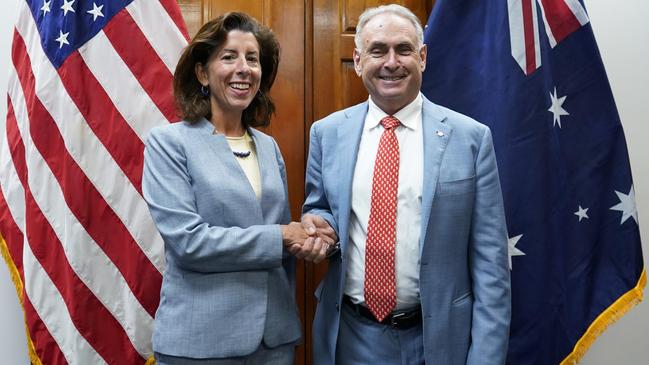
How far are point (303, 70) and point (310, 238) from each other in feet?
3.20

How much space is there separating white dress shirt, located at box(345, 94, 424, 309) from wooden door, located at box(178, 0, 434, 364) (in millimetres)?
669

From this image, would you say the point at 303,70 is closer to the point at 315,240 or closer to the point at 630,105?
the point at 315,240

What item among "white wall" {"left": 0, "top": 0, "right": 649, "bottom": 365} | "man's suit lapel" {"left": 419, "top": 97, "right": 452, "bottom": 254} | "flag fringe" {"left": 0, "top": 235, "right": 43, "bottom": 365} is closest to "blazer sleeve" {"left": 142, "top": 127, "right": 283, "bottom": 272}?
"man's suit lapel" {"left": 419, "top": 97, "right": 452, "bottom": 254}

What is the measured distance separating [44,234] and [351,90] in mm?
1276

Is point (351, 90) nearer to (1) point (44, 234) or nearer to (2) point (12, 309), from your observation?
(1) point (44, 234)

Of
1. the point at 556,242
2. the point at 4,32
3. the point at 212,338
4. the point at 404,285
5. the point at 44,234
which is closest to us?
the point at 212,338

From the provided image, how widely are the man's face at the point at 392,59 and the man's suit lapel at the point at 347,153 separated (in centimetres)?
10

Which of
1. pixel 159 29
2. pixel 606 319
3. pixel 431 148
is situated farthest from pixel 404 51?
pixel 606 319

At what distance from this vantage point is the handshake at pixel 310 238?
4.41 ft

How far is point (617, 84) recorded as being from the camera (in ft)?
7.45

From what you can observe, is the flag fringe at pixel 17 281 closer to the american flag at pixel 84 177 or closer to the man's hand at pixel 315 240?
the american flag at pixel 84 177

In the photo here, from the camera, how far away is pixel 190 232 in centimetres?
124

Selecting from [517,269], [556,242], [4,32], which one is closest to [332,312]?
[517,269]

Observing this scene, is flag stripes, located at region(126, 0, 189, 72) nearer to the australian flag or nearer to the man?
the man
